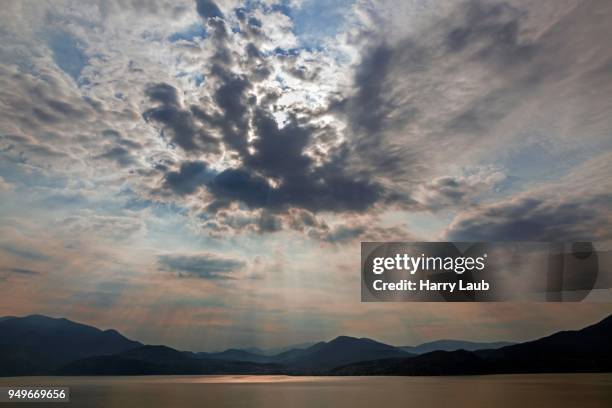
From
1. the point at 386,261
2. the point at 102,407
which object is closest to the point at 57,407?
the point at 102,407

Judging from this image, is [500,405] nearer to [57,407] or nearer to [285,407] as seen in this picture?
[285,407]

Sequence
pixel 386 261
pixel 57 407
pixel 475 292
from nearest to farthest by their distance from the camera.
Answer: pixel 386 261 < pixel 475 292 < pixel 57 407

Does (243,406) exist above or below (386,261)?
below

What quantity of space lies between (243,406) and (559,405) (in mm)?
79372

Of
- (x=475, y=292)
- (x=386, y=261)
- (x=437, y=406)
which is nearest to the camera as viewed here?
(x=386, y=261)

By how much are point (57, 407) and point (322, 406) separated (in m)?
61.5

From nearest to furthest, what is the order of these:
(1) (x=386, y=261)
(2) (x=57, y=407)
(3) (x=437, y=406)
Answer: (1) (x=386, y=261), (2) (x=57, y=407), (3) (x=437, y=406)

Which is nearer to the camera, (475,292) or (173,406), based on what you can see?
(475,292)

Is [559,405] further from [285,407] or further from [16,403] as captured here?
[16,403]

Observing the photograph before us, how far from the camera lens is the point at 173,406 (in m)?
123

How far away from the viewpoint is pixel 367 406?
12094 centimetres

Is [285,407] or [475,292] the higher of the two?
[475,292]

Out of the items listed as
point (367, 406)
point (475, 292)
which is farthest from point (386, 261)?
point (367, 406)

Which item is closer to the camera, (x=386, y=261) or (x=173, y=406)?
(x=386, y=261)
